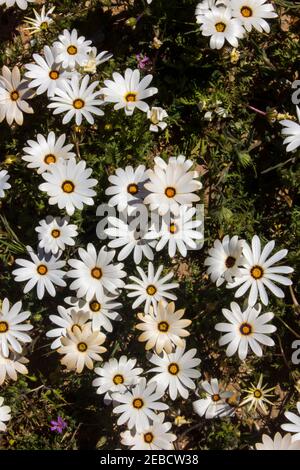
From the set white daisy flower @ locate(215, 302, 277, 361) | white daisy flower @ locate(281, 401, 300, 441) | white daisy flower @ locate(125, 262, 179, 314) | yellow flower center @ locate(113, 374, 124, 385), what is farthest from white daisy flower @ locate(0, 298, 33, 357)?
white daisy flower @ locate(281, 401, 300, 441)

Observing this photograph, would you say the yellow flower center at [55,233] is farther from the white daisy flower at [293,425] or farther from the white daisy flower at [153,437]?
the white daisy flower at [293,425]

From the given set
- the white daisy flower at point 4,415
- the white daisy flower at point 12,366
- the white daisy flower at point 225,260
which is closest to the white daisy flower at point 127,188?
the white daisy flower at point 225,260

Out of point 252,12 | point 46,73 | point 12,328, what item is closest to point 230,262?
point 12,328

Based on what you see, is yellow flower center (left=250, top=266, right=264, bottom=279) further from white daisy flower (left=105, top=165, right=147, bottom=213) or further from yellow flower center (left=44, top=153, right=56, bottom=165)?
yellow flower center (left=44, top=153, right=56, bottom=165)

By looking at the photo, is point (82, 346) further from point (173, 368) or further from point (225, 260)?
point (225, 260)

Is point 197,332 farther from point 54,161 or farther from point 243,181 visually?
point 54,161
